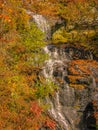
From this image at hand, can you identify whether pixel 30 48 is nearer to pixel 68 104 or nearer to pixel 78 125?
pixel 68 104

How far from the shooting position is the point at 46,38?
1917 cm

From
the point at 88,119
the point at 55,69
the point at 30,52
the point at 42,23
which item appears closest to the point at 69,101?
the point at 88,119

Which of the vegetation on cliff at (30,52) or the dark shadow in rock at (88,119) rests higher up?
the vegetation on cliff at (30,52)

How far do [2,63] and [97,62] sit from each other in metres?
5.81

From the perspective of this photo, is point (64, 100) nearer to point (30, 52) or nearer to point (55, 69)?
point (55, 69)

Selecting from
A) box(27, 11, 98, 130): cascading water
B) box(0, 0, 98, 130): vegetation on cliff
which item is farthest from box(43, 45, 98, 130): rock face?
box(0, 0, 98, 130): vegetation on cliff

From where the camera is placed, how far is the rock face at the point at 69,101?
1339cm

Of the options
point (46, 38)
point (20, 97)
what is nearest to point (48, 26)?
point (46, 38)

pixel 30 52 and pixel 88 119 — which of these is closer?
pixel 88 119

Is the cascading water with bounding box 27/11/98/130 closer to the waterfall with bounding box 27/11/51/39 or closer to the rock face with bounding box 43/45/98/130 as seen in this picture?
the rock face with bounding box 43/45/98/130

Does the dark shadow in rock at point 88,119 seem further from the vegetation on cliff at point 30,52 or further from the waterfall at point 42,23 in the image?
the waterfall at point 42,23

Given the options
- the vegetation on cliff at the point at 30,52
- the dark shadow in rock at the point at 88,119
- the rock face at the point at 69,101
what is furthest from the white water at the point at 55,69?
the dark shadow in rock at the point at 88,119

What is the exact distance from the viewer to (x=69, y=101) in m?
14.1

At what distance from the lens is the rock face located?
13.4 meters
